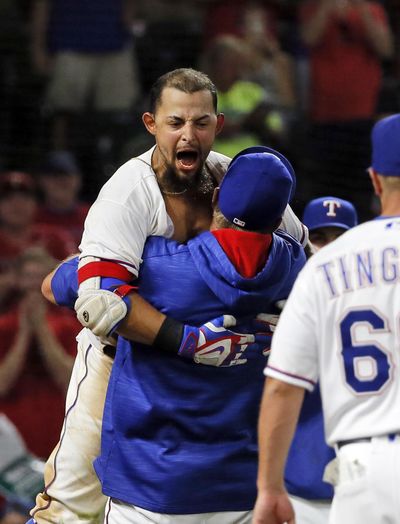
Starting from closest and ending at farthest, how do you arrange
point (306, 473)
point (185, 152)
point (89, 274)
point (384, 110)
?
point (89, 274) → point (185, 152) → point (306, 473) → point (384, 110)

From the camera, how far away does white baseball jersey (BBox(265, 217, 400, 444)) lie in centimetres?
292

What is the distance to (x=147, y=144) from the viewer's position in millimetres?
7598

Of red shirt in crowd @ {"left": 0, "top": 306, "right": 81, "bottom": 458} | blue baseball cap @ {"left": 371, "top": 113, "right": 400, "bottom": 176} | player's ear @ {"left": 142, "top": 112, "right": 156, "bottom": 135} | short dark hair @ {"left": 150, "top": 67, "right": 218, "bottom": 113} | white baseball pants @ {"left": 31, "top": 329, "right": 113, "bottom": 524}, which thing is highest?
short dark hair @ {"left": 150, "top": 67, "right": 218, "bottom": 113}

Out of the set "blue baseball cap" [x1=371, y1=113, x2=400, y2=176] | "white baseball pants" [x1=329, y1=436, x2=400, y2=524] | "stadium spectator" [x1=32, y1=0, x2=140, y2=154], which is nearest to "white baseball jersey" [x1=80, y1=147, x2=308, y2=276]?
"blue baseball cap" [x1=371, y1=113, x2=400, y2=176]

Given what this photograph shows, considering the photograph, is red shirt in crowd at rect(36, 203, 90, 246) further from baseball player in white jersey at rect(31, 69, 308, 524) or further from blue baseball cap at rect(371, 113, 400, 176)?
blue baseball cap at rect(371, 113, 400, 176)

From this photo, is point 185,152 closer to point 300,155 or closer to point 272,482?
point 272,482

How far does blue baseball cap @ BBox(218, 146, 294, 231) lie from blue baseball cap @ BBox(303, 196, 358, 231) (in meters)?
1.36

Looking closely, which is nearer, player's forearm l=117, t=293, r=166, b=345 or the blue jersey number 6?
the blue jersey number 6

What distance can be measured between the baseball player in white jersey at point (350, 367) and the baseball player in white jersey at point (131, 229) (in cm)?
53

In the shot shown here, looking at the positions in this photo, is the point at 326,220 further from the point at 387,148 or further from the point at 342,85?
the point at 342,85

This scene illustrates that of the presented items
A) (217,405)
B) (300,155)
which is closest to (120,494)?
(217,405)

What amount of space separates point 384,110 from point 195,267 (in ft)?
Answer: 19.0

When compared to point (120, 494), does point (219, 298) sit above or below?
above

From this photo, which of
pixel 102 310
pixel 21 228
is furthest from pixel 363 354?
pixel 21 228
